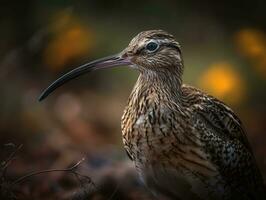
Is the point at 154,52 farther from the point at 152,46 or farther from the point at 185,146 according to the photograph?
the point at 185,146

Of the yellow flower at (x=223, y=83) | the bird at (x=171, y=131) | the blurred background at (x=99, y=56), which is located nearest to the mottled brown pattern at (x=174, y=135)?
the bird at (x=171, y=131)

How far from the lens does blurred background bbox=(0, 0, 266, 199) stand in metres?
14.2

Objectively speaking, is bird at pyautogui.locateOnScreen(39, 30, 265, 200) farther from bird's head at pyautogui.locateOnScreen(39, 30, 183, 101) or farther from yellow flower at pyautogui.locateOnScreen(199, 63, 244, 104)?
yellow flower at pyautogui.locateOnScreen(199, 63, 244, 104)

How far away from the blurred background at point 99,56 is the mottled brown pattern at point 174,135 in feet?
11.1

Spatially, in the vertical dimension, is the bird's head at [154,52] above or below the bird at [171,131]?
above

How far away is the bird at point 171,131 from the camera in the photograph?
941 centimetres

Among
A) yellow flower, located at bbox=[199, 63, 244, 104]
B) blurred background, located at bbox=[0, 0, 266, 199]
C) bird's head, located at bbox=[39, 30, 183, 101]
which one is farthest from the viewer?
yellow flower, located at bbox=[199, 63, 244, 104]

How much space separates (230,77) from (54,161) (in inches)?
166

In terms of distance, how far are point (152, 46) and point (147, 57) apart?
0.12m

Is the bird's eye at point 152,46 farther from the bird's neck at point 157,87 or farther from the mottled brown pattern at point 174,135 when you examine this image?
the bird's neck at point 157,87

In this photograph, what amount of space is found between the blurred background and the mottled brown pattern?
11.1 feet

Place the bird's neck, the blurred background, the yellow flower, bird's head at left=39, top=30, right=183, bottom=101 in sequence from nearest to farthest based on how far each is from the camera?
bird's head at left=39, top=30, right=183, bottom=101 → the bird's neck → the blurred background → the yellow flower

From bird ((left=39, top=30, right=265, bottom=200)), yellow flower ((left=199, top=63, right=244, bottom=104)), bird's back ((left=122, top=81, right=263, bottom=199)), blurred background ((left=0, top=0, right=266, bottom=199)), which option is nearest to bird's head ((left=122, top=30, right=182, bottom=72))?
bird ((left=39, top=30, right=265, bottom=200))

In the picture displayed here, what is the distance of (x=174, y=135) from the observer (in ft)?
30.9
